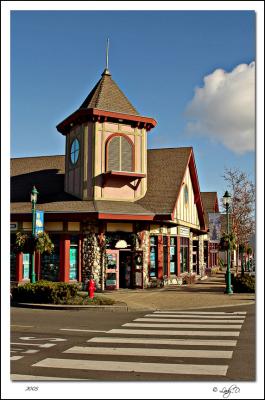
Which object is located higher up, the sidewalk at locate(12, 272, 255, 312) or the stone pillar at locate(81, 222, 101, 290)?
the stone pillar at locate(81, 222, 101, 290)

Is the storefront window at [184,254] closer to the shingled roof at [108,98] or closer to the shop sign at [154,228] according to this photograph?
the shop sign at [154,228]

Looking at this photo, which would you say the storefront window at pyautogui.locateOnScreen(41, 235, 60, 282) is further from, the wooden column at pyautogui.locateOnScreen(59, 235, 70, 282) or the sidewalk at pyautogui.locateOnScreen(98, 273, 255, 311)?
the sidewalk at pyautogui.locateOnScreen(98, 273, 255, 311)

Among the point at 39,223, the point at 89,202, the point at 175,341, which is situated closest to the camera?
the point at 175,341

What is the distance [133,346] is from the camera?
10672mm

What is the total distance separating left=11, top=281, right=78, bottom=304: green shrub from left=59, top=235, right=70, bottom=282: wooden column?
543 centimetres

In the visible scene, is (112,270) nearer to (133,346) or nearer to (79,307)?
(79,307)

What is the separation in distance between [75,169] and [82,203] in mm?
2800

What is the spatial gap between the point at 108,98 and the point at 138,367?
72.6ft

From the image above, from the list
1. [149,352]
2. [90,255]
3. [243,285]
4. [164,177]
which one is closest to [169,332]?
[149,352]

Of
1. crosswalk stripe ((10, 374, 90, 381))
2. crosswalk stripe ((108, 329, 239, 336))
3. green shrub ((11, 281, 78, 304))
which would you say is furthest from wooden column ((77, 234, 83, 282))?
crosswalk stripe ((10, 374, 90, 381))

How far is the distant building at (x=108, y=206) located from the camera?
26.0m

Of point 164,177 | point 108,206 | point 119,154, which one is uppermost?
point 119,154

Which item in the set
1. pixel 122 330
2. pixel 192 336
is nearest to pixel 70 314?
pixel 122 330

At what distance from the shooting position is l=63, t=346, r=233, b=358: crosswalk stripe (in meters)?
9.70
